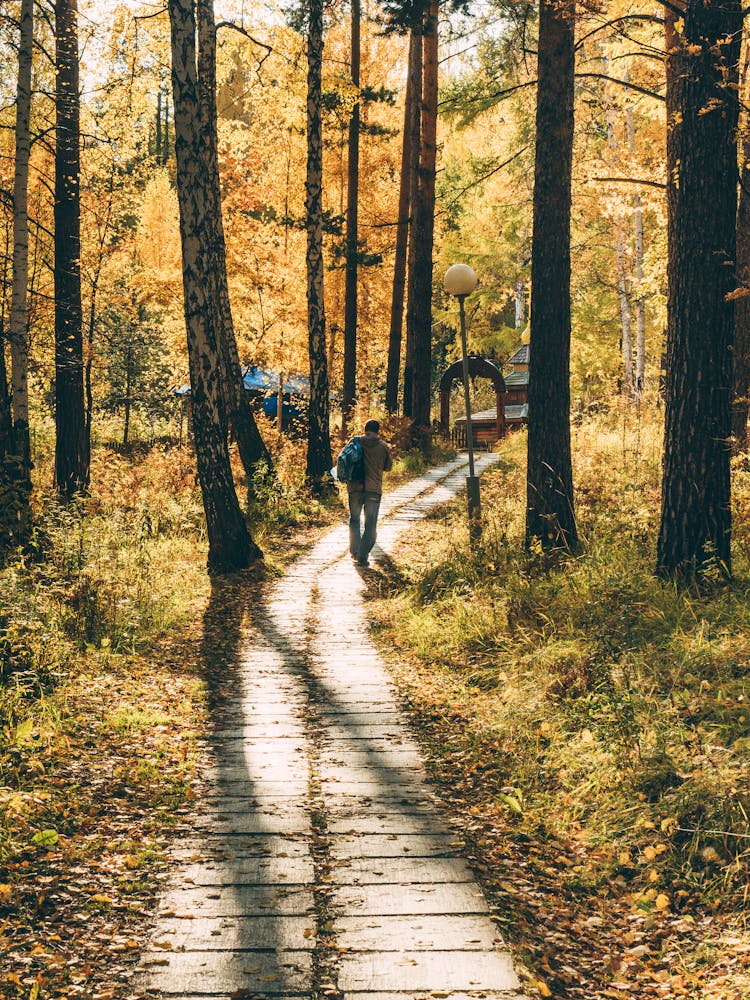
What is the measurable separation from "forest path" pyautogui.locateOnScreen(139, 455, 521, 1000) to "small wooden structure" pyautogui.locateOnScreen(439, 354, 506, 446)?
21.9 m

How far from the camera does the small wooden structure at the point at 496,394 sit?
2881cm

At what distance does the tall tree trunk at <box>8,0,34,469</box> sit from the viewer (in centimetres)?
1072

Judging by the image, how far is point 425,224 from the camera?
68.3ft

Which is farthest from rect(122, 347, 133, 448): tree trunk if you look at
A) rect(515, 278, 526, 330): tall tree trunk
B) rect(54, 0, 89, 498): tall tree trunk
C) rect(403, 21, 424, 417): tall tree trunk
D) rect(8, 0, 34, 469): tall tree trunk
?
rect(8, 0, 34, 469): tall tree trunk

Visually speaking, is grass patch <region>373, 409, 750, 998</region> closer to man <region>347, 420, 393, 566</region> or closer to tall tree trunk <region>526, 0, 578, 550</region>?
tall tree trunk <region>526, 0, 578, 550</region>

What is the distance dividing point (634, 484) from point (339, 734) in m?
6.34

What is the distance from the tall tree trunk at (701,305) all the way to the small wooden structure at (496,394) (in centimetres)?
2068

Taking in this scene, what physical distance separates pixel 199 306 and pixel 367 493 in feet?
10.3

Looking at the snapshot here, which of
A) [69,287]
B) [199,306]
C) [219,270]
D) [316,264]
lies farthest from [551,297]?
[69,287]

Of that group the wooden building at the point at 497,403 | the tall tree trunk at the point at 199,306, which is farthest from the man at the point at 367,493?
the wooden building at the point at 497,403

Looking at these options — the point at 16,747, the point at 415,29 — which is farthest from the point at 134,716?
the point at 415,29

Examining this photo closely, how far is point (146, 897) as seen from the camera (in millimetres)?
4160

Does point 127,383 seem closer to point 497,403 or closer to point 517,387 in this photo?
point 497,403

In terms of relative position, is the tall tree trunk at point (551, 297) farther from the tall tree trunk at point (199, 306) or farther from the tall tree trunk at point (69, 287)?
the tall tree trunk at point (69, 287)
